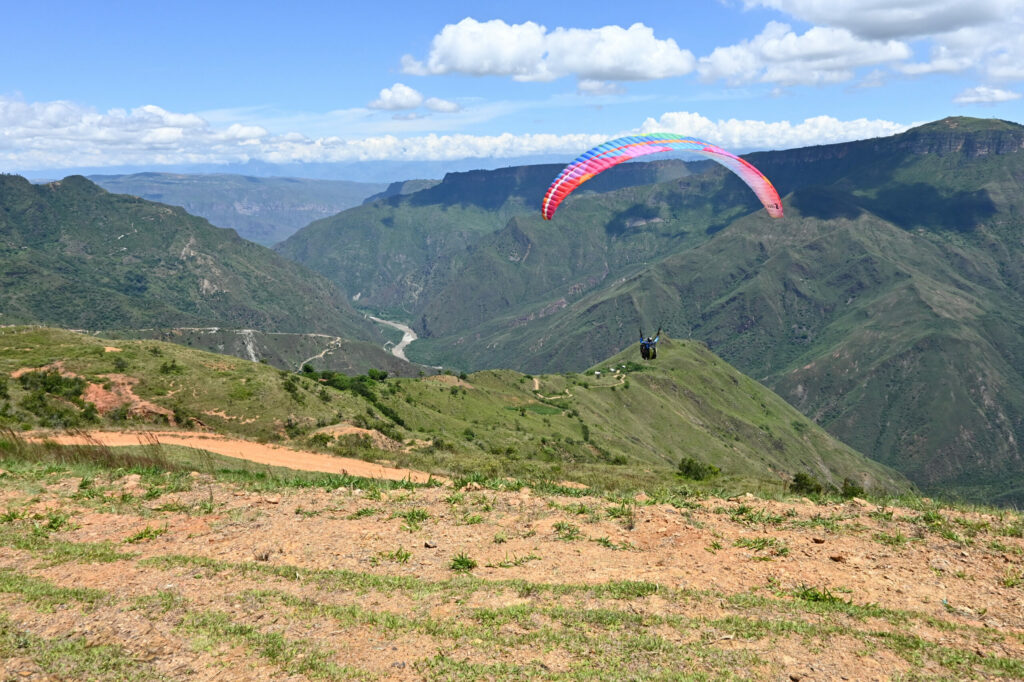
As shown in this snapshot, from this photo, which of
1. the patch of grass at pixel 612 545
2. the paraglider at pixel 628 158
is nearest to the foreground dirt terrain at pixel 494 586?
the patch of grass at pixel 612 545

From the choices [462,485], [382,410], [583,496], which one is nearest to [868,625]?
[583,496]

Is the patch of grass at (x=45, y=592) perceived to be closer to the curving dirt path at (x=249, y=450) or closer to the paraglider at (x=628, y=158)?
the curving dirt path at (x=249, y=450)

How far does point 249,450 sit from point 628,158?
135 feet

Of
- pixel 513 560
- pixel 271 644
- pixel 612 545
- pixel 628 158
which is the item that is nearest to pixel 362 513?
pixel 513 560

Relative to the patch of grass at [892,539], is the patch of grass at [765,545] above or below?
below

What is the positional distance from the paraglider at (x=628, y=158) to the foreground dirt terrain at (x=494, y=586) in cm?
4150

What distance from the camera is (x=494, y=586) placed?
17.6 m

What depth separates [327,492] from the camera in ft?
84.6

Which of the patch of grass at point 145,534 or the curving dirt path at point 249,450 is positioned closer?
the patch of grass at point 145,534

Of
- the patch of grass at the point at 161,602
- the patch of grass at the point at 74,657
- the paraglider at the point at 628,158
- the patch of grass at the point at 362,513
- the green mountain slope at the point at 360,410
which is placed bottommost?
the green mountain slope at the point at 360,410

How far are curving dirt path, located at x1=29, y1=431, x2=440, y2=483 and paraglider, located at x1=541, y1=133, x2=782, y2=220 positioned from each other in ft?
102

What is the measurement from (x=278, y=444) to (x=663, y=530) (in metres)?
31.8

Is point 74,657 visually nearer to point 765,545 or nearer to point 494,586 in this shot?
point 494,586

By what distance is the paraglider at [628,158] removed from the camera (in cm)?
5956
